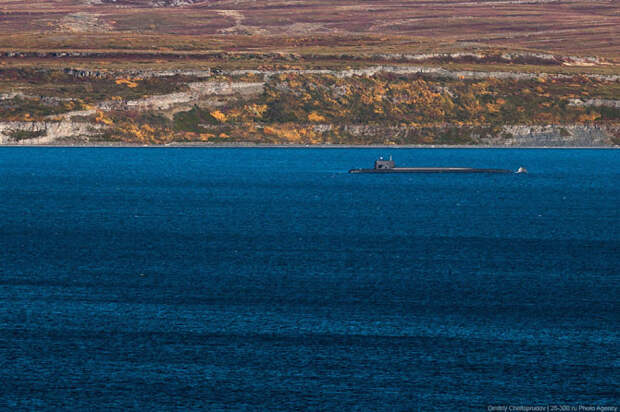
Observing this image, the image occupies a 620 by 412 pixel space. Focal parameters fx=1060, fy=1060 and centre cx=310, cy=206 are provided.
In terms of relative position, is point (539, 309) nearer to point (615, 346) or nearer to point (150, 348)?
point (615, 346)

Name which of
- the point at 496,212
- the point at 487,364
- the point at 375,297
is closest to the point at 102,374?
the point at 487,364

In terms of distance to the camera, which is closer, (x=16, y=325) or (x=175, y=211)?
(x=16, y=325)

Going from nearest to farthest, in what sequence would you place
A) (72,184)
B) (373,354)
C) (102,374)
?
(102,374) → (373,354) → (72,184)

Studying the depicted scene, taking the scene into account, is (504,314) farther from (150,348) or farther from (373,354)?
(150,348)

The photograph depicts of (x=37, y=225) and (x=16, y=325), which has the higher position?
(x=16, y=325)

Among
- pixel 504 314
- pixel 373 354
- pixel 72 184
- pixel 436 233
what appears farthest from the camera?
pixel 72 184

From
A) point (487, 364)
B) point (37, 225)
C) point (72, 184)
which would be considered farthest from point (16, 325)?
point (72, 184)
